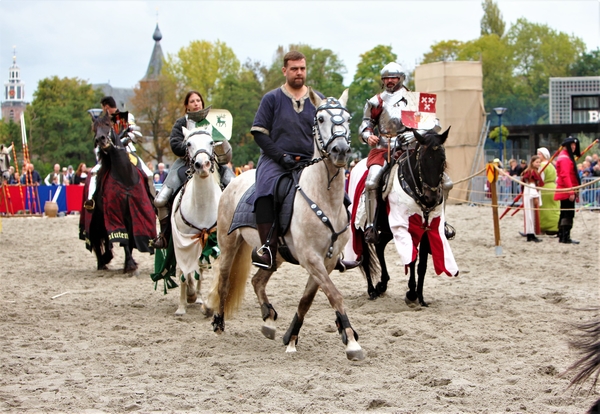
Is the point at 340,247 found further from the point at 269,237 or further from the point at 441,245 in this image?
the point at 441,245

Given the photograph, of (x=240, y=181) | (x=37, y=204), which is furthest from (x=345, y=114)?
(x=37, y=204)

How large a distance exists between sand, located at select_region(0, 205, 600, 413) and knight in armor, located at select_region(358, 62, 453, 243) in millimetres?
1213

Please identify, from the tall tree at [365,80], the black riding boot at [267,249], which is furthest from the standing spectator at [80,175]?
the tall tree at [365,80]

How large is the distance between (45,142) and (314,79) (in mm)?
23867

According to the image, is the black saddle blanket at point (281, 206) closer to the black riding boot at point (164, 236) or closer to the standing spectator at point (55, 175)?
the black riding boot at point (164, 236)

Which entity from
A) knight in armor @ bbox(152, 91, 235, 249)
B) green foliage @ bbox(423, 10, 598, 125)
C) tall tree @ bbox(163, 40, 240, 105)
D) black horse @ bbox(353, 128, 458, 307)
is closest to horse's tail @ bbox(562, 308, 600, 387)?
black horse @ bbox(353, 128, 458, 307)

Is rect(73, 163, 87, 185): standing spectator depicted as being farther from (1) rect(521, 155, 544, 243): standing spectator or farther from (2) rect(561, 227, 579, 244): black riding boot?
(2) rect(561, 227, 579, 244): black riding boot

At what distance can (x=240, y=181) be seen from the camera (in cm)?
751

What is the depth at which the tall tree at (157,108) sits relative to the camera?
2564 inches

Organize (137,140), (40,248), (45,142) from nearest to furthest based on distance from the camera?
(137,140), (40,248), (45,142)

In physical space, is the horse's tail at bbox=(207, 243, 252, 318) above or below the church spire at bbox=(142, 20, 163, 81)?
below

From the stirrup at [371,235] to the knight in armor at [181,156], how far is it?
1.73m

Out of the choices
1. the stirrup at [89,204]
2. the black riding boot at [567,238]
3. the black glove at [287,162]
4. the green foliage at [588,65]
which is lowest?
the black riding boot at [567,238]

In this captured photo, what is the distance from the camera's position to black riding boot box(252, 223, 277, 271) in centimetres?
655
